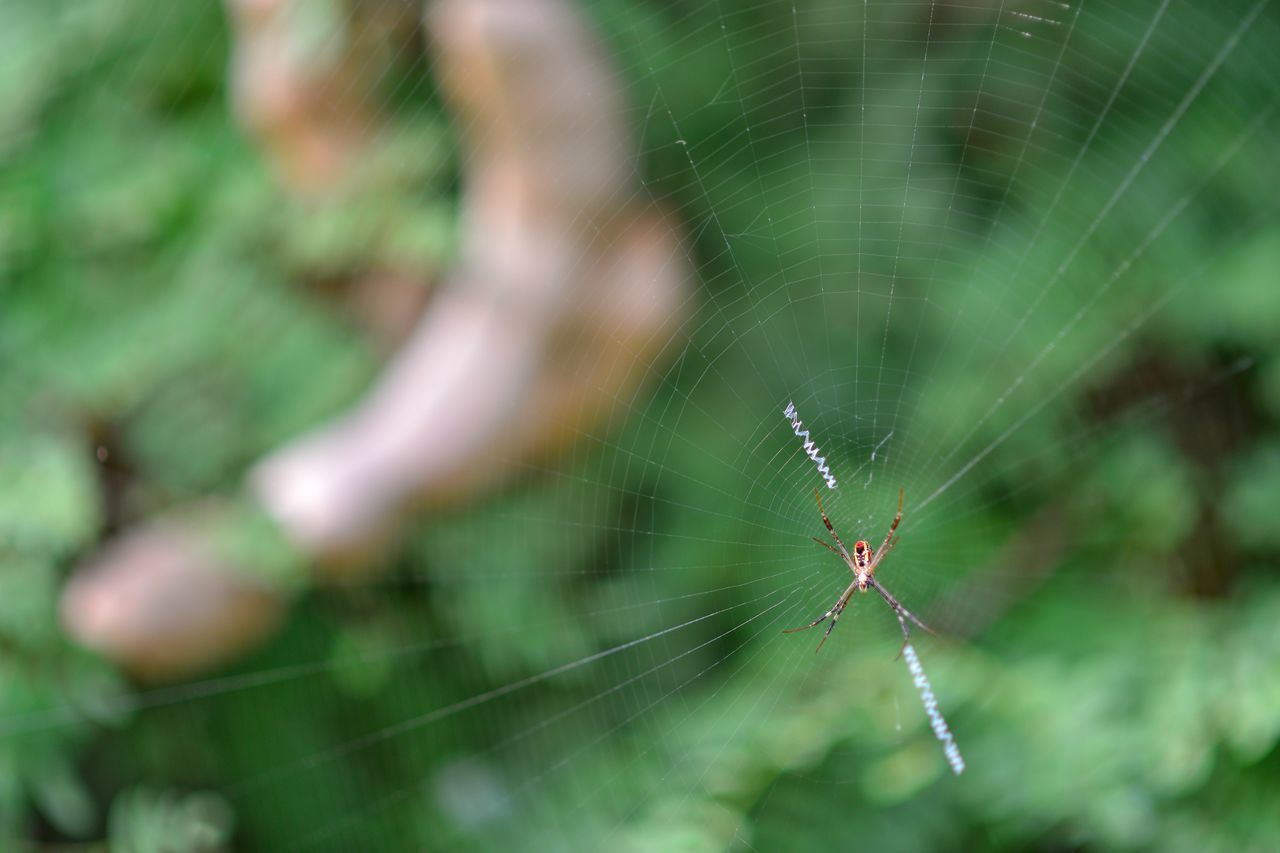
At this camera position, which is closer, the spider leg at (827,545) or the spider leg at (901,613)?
the spider leg at (901,613)

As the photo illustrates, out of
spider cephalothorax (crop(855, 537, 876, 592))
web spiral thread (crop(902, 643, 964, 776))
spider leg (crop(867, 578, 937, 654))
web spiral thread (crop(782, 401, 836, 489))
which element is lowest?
web spiral thread (crop(902, 643, 964, 776))

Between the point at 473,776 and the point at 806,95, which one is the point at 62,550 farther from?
the point at 806,95

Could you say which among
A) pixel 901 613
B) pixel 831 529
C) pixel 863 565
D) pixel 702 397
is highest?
pixel 702 397

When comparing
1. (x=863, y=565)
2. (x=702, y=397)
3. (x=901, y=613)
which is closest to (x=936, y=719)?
(x=901, y=613)

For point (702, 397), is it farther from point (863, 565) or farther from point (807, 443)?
point (863, 565)

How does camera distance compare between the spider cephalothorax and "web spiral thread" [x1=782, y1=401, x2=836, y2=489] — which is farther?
the spider cephalothorax

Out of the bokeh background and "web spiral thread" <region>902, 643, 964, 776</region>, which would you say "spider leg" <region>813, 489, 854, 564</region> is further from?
"web spiral thread" <region>902, 643, 964, 776</region>

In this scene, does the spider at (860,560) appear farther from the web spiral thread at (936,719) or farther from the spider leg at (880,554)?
the web spiral thread at (936,719)

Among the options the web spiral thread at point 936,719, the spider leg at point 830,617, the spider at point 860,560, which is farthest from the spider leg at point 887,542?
the web spiral thread at point 936,719

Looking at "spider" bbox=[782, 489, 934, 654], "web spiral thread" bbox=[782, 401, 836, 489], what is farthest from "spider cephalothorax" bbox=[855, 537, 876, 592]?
"web spiral thread" bbox=[782, 401, 836, 489]
